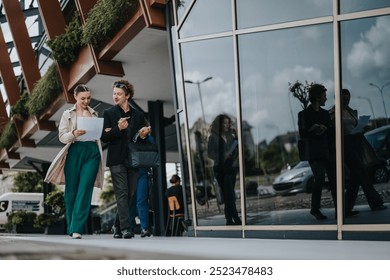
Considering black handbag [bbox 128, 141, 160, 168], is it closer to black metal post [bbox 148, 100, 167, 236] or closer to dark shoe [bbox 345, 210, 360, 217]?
dark shoe [bbox 345, 210, 360, 217]

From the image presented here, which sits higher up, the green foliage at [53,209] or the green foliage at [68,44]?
the green foliage at [68,44]

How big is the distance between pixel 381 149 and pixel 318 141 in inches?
26.6

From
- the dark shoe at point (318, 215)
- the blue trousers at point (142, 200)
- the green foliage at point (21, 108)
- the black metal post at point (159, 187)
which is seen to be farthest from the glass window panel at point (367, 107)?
the green foliage at point (21, 108)

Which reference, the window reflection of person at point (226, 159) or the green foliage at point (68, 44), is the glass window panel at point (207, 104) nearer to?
the window reflection of person at point (226, 159)

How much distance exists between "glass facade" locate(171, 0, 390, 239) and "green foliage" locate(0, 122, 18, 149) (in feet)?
43.9

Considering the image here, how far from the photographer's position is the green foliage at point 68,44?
11.9 m

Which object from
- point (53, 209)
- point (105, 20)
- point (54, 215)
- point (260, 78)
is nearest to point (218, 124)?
point (260, 78)

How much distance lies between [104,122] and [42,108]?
10177 millimetres

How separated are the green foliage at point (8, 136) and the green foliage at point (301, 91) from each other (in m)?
15.3

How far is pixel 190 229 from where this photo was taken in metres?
8.24

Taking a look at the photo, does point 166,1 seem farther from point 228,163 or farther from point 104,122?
point 104,122

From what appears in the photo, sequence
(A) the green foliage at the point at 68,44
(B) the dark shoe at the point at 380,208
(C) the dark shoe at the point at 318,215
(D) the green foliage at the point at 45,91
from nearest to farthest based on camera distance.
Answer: (B) the dark shoe at the point at 380,208 < (C) the dark shoe at the point at 318,215 < (A) the green foliage at the point at 68,44 < (D) the green foliage at the point at 45,91
